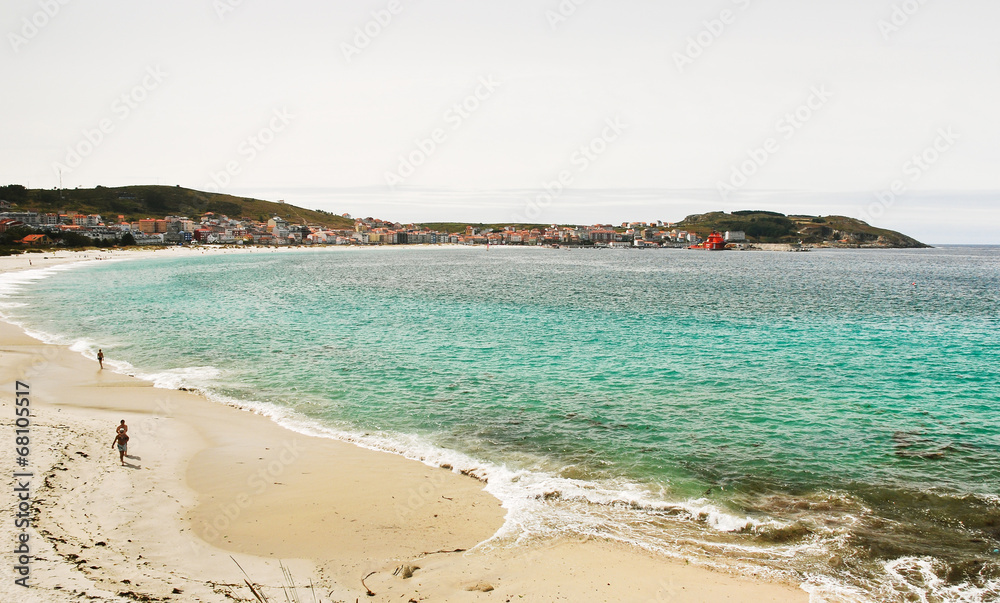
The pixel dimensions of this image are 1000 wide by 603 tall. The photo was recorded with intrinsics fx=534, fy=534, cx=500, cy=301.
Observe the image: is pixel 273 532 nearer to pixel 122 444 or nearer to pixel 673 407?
pixel 122 444

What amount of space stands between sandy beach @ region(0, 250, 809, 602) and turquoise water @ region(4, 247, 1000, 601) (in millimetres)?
1051

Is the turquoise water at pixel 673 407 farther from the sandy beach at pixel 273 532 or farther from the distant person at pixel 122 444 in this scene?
the distant person at pixel 122 444

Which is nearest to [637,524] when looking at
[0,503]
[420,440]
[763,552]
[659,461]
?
[763,552]

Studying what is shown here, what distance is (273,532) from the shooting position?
10461 millimetres

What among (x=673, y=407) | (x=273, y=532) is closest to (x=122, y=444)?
(x=273, y=532)

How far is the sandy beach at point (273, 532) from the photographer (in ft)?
27.5

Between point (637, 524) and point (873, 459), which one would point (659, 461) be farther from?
point (873, 459)

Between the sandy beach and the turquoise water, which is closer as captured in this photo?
the sandy beach

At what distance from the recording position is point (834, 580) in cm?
914

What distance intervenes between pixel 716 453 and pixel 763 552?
4.79 metres

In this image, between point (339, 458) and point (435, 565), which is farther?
point (339, 458)

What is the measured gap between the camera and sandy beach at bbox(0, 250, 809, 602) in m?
8.38

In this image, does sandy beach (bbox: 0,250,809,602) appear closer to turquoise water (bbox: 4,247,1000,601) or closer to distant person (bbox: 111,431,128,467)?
distant person (bbox: 111,431,128,467)

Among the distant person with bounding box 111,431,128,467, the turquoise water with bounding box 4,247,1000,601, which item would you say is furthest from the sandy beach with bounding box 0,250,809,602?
the turquoise water with bounding box 4,247,1000,601
